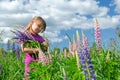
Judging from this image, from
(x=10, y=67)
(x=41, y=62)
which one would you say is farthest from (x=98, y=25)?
(x=10, y=67)

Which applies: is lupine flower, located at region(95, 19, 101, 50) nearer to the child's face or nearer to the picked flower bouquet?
the picked flower bouquet

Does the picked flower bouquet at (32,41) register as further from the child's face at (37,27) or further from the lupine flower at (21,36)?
the child's face at (37,27)

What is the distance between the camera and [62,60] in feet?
17.8

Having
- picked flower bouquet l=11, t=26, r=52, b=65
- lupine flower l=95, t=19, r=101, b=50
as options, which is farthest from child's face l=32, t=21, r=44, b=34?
lupine flower l=95, t=19, r=101, b=50

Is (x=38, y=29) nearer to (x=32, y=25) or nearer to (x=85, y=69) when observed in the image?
(x=32, y=25)

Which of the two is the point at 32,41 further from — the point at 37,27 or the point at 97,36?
the point at 37,27

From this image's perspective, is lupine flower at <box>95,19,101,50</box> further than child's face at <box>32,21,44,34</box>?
No

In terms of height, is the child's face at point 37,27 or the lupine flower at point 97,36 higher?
the child's face at point 37,27

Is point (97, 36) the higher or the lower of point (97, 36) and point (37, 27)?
the lower

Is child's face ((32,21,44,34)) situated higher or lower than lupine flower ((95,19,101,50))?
higher

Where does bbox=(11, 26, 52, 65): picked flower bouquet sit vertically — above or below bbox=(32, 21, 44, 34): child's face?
below

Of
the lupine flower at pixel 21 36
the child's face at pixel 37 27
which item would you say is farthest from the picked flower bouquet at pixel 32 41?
the child's face at pixel 37 27

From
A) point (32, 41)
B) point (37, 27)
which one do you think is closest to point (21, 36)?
point (32, 41)

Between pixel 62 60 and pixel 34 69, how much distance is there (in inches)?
17.2
